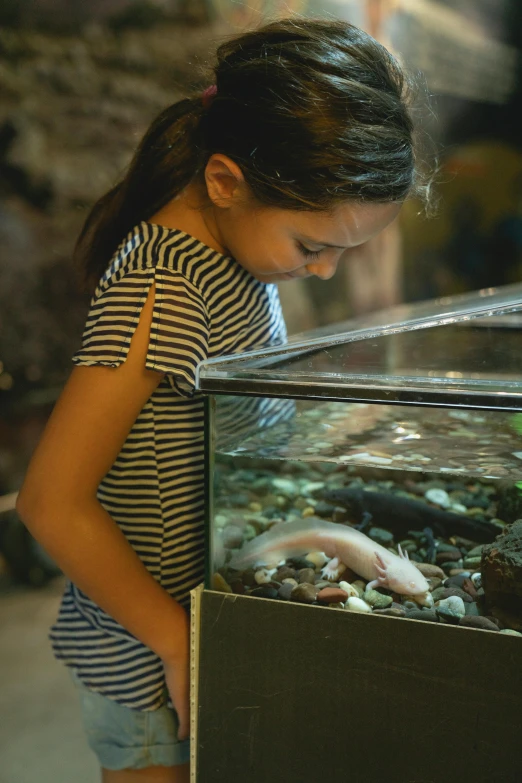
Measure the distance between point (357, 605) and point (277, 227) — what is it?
41 centimetres

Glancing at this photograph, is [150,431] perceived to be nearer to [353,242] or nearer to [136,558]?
[136,558]

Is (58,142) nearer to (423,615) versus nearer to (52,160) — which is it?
(52,160)

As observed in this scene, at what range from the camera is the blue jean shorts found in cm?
90

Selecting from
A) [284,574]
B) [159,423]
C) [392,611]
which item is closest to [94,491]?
[159,423]

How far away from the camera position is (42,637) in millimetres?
2297

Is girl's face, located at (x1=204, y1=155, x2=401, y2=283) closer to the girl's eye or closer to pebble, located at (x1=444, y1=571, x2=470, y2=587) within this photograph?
the girl's eye

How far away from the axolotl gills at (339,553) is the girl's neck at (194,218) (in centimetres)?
34

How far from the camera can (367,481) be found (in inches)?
35.1

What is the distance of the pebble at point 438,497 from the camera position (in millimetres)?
950

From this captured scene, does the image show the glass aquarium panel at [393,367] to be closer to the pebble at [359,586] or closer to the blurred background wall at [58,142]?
the pebble at [359,586]

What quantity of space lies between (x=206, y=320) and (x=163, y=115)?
0.94 ft

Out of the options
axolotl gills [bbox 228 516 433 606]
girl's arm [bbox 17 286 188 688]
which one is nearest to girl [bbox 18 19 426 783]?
girl's arm [bbox 17 286 188 688]

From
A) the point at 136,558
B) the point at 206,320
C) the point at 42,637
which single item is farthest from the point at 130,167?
the point at 42,637

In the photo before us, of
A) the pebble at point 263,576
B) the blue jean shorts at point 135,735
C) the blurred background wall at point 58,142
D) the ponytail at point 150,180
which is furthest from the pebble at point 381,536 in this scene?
the blurred background wall at point 58,142
